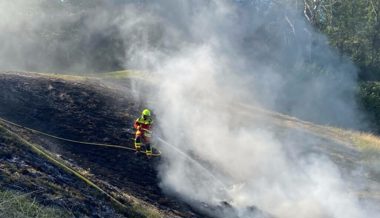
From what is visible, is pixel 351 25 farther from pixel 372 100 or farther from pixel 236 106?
pixel 236 106

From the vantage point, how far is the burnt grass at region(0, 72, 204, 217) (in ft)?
43.7

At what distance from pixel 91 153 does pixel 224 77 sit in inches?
554

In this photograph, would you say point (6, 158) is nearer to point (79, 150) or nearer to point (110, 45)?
point (79, 150)

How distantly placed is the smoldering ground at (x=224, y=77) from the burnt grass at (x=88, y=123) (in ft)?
2.79

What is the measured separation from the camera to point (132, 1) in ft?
107

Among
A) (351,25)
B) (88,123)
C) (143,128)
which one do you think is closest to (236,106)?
(88,123)

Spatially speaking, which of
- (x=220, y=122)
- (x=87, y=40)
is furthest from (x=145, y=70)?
(x=87, y=40)

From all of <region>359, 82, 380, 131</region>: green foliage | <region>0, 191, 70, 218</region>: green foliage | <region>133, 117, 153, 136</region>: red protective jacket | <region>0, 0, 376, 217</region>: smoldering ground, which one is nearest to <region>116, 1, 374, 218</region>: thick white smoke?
<region>0, 0, 376, 217</region>: smoldering ground

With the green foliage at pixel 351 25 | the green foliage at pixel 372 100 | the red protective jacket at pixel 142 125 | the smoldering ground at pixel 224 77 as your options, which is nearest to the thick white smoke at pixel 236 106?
the smoldering ground at pixel 224 77

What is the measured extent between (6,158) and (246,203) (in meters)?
7.05

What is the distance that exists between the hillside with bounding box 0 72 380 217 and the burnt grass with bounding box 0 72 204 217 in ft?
0.10

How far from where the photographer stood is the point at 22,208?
809 cm

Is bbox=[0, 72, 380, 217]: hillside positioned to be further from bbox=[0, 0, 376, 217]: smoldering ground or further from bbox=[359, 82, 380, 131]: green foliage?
bbox=[359, 82, 380, 131]: green foliage

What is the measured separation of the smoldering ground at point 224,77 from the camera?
1606cm
